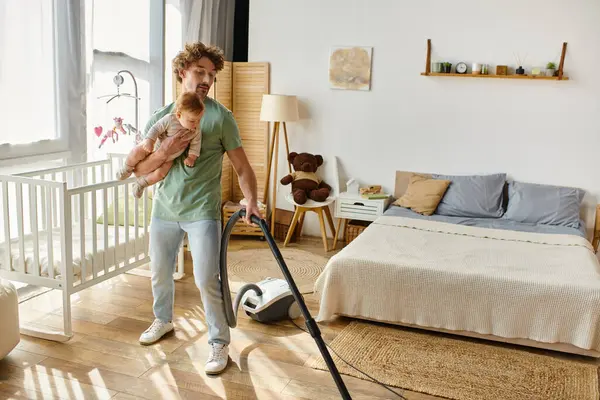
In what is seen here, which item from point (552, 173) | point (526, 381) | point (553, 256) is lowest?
point (526, 381)

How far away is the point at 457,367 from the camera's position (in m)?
2.87

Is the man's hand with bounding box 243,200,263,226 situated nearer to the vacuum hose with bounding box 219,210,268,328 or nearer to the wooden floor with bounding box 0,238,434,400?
the vacuum hose with bounding box 219,210,268,328

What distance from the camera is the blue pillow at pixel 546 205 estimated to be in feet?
14.2

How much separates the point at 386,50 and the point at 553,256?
219 cm

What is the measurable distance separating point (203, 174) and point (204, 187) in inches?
2.2

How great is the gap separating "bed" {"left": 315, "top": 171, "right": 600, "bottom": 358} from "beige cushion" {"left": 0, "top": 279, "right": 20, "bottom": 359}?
152 cm

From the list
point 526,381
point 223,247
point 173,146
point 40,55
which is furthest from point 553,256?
point 40,55

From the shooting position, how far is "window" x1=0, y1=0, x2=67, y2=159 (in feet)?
11.0

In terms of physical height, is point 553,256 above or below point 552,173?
below

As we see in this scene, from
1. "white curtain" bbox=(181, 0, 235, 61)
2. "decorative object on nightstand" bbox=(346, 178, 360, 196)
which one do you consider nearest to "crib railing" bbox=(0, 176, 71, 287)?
"white curtain" bbox=(181, 0, 235, 61)

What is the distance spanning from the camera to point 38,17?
351 cm

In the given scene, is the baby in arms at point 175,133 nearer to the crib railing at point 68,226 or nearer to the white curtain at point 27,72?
the crib railing at point 68,226

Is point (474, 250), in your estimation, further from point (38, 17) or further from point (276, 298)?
point (38, 17)

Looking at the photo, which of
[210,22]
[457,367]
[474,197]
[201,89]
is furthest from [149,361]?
[210,22]
